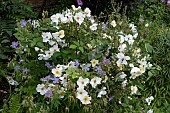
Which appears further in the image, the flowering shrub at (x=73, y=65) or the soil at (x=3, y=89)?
the soil at (x=3, y=89)

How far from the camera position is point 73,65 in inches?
125

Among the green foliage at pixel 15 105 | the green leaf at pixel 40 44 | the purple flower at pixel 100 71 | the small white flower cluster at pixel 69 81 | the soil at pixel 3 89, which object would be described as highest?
the soil at pixel 3 89

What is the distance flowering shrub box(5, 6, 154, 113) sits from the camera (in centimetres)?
312

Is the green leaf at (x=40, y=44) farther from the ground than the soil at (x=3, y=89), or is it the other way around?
the soil at (x=3, y=89)

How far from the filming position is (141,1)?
5.36 meters

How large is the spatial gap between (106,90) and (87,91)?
0.22m

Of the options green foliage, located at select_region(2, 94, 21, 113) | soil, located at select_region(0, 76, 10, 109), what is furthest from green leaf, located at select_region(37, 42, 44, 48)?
soil, located at select_region(0, 76, 10, 109)

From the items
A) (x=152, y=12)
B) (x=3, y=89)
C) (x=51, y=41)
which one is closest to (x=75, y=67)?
(x=51, y=41)

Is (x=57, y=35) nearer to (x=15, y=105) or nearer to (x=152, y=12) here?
(x=15, y=105)

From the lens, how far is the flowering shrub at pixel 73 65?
10.2 ft

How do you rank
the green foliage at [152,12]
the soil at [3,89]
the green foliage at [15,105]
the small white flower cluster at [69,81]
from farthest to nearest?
the green foliage at [152,12]
the soil at [3,89]
the green foliage at [15,105]
the small white flower cluster at [69,81]

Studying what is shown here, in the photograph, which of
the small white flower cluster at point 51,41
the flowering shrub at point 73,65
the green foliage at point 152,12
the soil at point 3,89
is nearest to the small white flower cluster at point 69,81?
the flowering shrub at point 73,65

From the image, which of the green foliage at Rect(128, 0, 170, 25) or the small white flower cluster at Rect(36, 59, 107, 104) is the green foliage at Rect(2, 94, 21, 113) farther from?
the green foliage at Rect(128, 0, 170, 25)

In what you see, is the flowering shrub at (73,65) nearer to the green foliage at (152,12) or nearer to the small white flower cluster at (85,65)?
the small white flower cluster at (85,65)
